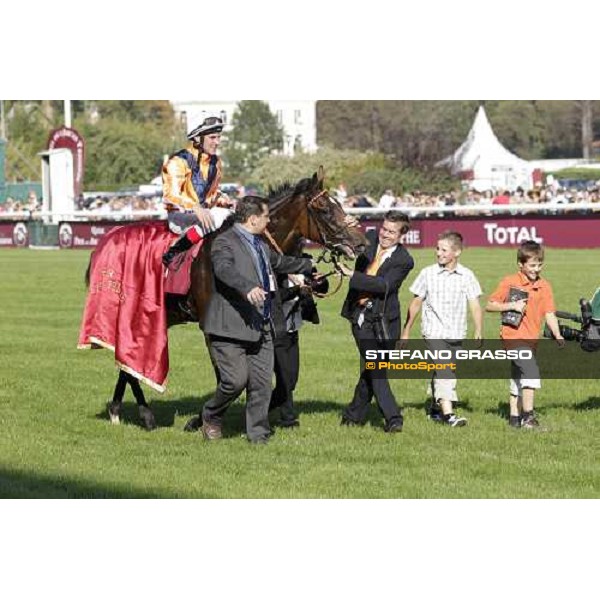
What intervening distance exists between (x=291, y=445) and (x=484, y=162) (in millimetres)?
45571

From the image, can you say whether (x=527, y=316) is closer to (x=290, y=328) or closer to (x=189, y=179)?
(x=290, y=328)

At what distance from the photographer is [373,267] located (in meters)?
10.1

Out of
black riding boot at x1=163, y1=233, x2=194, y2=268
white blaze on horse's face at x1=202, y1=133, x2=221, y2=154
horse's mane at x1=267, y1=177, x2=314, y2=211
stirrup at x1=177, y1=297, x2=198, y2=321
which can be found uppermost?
white blaze on horse's face at x1=202, y1=133, x2=221, y2=154

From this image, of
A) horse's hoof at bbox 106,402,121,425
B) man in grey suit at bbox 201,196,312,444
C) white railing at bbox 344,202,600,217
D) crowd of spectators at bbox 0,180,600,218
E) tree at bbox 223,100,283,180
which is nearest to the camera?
man in grey suit at bbox 201,196,312,444

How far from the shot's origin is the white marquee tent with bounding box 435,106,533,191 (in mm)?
51281

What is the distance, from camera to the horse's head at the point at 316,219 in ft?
31.8

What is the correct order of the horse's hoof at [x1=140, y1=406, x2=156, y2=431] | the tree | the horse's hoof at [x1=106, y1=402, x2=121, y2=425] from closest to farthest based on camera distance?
the horse's hoof at [x1=140, y1=406, x2=156, y2=431], the horse's hoof at [x1=106, y1=402, x2=121, y2=425], the tree

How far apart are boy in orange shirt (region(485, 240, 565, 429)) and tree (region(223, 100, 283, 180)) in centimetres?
5745

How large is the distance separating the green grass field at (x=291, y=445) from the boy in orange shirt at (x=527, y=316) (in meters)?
0.36

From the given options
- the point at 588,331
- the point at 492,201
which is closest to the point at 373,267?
the point at 588,331

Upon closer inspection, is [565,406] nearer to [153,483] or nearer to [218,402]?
[218,402]

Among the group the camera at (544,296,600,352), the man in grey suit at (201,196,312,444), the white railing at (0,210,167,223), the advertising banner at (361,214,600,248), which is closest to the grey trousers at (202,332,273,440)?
the man in grey suit at (201,196,312,444)

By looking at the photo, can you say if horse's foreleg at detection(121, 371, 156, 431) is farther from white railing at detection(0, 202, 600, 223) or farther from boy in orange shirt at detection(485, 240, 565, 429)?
white railing at detection(0, 202, 600, 223)

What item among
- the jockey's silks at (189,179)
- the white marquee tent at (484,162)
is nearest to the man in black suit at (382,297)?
the jockey's silks at (189,179)
